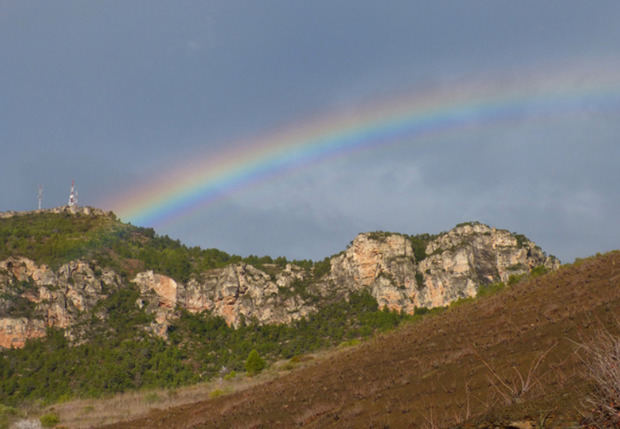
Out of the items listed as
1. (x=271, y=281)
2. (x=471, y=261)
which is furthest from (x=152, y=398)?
(x=471, y=261)

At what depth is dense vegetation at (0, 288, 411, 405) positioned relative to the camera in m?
97.2

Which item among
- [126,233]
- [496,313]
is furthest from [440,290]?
[126,233]

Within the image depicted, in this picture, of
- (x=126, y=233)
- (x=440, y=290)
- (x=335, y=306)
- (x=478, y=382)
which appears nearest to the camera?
(x=478, y=382)

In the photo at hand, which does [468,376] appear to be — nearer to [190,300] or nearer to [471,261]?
[471,261]

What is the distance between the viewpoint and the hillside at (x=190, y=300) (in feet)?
345

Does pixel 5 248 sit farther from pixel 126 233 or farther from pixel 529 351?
pixel 529 351

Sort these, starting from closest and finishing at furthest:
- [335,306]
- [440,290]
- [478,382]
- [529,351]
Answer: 1. [478,382]
2. [529,351]
3. [440,290]
4. [335,306]

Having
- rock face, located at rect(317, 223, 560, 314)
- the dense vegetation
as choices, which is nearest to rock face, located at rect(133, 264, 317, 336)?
the dense vegetation

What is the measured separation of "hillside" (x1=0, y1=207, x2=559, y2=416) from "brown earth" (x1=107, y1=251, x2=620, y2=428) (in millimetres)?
59419

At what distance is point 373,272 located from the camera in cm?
13688

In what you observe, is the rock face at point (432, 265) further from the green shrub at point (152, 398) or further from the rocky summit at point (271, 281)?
the green shrub at point (152, 398)

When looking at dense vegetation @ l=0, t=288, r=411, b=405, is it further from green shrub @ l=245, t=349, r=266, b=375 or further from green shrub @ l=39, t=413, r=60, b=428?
green shrub @ l=39, t=413, r=60, b=428

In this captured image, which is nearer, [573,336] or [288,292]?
[573,336]

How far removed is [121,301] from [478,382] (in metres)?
126
